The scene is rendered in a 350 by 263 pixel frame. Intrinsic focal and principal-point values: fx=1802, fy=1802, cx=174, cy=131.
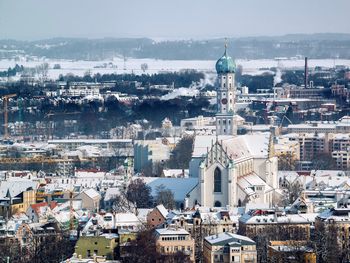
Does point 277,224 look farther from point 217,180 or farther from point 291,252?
point 217,180

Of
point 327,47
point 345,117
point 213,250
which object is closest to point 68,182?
point 213,250

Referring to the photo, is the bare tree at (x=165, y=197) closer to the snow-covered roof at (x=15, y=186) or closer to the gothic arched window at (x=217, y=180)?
the gothic arched window at (x=217, y=180)

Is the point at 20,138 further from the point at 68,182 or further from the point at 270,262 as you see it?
the point at 270,262

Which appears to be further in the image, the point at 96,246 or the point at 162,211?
the point at 162,211

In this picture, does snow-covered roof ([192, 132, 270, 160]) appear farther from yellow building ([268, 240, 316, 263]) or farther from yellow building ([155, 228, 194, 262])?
yellow building ([268, 240, 316, 263])

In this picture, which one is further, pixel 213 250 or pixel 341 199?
pixel 341 199

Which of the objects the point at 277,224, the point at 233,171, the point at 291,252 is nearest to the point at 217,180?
the point at 233,171

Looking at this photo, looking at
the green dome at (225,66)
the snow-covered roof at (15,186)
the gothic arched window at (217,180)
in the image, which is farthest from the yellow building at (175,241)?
the green dome at (225,66)
